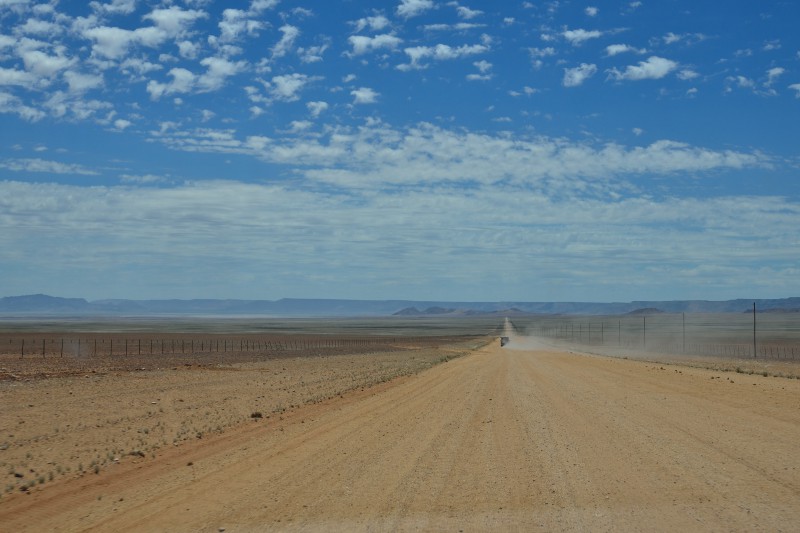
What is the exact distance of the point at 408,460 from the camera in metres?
13.2

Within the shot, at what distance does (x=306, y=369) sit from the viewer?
43625 millimetres

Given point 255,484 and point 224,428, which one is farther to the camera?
point 224,428

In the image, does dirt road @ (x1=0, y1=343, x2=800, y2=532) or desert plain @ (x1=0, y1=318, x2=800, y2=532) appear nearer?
dirt road @ (x1=0, y1=343, x2=800, y2=532)

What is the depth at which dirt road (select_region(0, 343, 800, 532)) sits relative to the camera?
9445mm

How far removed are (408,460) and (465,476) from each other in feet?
5.58

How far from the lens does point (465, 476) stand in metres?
11.8

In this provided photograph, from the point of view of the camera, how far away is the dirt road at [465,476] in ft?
31.0

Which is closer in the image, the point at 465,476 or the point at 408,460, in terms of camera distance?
the point at 465,476

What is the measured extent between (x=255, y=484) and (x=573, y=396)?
1498 cm

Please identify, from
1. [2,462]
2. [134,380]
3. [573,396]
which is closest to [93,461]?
[2,462]

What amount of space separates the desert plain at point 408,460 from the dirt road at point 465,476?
0.04 m

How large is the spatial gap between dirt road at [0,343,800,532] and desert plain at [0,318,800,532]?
4 cm

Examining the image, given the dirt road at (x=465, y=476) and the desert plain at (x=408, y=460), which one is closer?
the dirt road at (x=465, y=476)

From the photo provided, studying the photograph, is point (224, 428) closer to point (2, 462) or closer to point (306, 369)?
point (2, 462)
